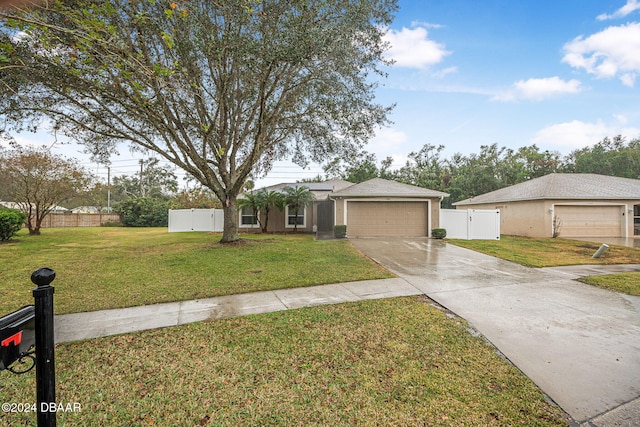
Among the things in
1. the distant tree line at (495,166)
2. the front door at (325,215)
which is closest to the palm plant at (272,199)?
the front door at (325,215)

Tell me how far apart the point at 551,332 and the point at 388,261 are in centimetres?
483

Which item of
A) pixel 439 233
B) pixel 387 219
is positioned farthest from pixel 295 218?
pixel 439 233

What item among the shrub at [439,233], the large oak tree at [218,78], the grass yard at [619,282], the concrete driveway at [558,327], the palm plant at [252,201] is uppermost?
the large oak tree at [218,78]

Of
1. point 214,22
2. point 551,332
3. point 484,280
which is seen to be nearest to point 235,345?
point 551,332

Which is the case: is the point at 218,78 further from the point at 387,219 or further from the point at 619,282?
the point at 619,282

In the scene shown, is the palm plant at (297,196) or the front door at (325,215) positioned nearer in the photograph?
the palm plant at (297,196)

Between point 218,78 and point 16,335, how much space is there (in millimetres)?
9960

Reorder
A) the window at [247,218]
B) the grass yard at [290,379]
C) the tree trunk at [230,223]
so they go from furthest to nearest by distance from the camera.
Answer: the window at [247,218] < the tree trunk at [230,223] < the grass yard at [290,379]

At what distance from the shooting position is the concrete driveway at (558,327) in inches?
96.4

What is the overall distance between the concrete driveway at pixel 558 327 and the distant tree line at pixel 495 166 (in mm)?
21271

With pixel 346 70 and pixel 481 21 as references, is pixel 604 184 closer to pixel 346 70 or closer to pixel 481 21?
pixel 481 21

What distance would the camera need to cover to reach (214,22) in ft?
25.0

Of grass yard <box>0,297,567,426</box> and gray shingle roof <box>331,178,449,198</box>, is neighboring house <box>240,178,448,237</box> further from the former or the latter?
grass yard <box>0,297,567,426</box>

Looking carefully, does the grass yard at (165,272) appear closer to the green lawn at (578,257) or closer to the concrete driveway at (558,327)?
the concrete driveway at (558,327)
